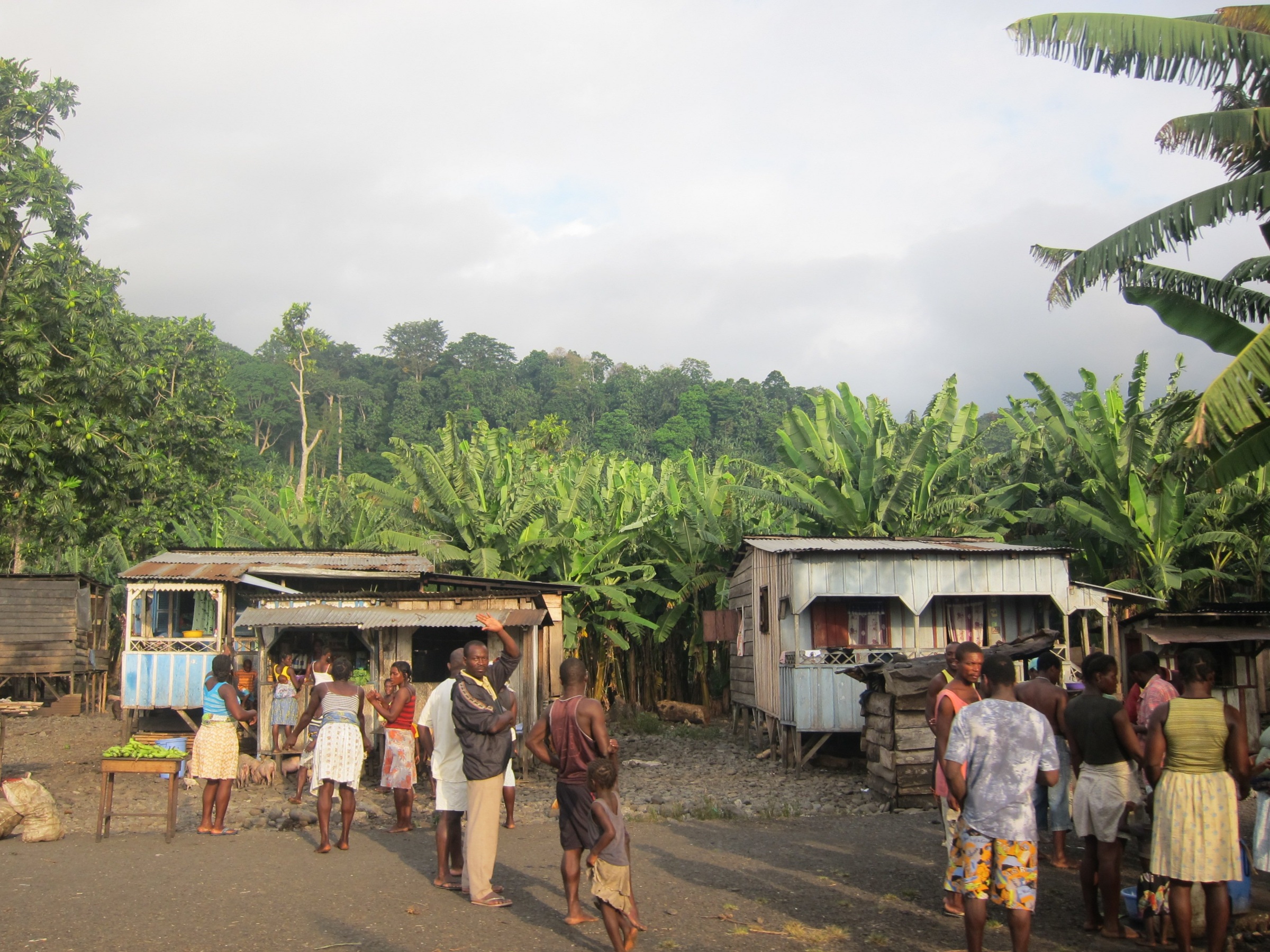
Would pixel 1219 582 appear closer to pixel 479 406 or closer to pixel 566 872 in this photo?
pixel 566 872

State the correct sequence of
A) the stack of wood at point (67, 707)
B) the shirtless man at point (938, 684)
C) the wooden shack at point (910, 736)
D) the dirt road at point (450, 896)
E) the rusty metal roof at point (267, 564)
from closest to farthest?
the dirt road at point (450, 896) < the shirtless man at point (938, 684) < the wooden shack at point (910, 736) < the rusty metal roof at point (267, 564) < the stack of wood at point (67, 707)

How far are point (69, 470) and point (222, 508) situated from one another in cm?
683

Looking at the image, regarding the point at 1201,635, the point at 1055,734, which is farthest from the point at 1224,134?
the point at 1201,635

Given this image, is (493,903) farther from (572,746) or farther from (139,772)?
Result: (139,772)

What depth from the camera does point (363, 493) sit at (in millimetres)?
25938

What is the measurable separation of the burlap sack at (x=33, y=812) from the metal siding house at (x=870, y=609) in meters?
9.19

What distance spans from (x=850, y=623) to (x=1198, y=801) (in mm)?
10983

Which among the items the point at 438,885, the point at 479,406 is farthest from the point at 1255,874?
the point at 479,406

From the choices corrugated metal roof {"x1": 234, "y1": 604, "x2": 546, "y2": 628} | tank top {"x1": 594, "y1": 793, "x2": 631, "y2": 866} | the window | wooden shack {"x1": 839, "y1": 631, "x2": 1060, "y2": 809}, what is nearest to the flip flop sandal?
tank top {"x1": 594, "y1": 793, "x2": 631, "y2": 866}

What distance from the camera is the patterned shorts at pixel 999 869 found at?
513 cm

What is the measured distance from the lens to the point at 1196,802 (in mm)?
5512

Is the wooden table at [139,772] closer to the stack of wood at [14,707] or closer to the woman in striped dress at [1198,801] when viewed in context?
the stack of wood at [14,707]

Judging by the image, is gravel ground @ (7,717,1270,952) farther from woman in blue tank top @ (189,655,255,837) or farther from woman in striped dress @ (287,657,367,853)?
woman in blue tank top @ (189,655,255,837)

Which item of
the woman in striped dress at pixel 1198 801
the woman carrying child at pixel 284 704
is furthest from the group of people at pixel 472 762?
the woman carrying child at pixel 284 704
